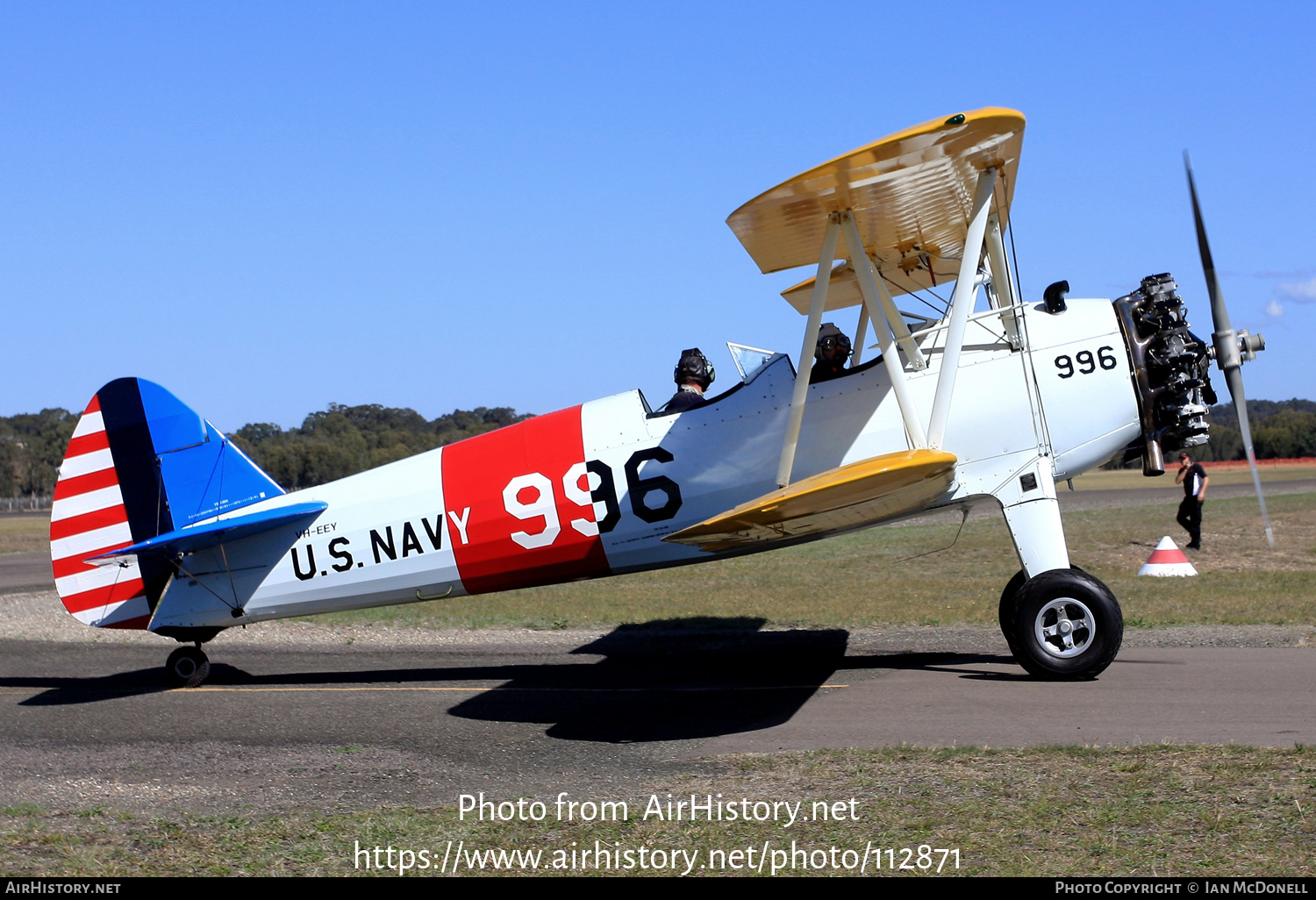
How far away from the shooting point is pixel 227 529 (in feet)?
29.3

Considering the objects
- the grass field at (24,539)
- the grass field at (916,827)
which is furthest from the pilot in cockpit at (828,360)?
the grass field at (24,539)

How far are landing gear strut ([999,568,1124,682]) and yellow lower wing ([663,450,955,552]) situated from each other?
103cm

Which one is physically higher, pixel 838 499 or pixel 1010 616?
pixel 838 499

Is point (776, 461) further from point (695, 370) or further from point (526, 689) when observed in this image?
point (526, 689)

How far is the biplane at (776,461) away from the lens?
23.8 ft

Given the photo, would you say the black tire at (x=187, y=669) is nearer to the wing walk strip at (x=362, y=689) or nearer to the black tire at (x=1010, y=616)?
the wing walk strip at (x=362, y=689)

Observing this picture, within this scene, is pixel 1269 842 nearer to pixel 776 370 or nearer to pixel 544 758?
pixel 544 758

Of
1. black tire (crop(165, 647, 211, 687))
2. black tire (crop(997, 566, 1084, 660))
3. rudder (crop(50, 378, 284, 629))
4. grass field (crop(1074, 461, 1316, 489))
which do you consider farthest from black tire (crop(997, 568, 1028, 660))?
grass field (crop(1074, 461, 1316, 489))

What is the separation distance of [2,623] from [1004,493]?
13.4 metres

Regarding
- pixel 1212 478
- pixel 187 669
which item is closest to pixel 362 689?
→ pixel 187 669

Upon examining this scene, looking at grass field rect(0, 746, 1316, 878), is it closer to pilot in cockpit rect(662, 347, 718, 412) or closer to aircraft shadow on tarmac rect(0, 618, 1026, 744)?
aircraft shadow on tarmac rect(0, 618, 1026, 744)

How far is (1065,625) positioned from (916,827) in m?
3.47

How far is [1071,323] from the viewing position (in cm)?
797

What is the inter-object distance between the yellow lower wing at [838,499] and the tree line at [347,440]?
3794 centimetres
